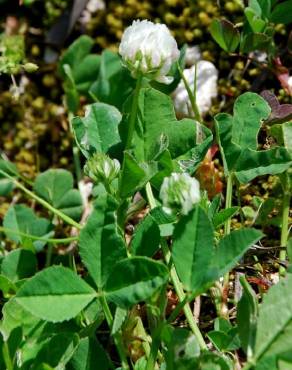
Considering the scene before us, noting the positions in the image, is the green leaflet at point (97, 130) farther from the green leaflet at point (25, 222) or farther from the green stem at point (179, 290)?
the green leaflet at point (25, 222)

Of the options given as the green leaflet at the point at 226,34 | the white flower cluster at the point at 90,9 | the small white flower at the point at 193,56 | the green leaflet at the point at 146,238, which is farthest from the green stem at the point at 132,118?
the white flower cluster at the point at 90,9

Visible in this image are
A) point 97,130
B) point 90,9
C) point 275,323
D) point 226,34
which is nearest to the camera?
point 275,323

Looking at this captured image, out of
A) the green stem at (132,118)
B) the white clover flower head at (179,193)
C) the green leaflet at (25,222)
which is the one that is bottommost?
the green leaflet at (25,222)

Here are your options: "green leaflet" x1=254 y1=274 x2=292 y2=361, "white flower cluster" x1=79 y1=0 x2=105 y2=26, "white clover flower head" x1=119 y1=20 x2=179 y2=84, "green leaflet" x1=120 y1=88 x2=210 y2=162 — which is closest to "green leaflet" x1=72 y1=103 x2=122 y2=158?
"green leaflet" x1=120 y1=88 x2=210 y2=162

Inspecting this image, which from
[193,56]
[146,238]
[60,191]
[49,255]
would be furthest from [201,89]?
[146,238]

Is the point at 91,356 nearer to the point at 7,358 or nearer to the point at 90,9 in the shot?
the point at 7,358

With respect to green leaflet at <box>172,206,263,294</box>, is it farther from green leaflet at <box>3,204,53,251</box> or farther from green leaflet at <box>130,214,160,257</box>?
green leaflet at <box>3,204,53,251</box>
